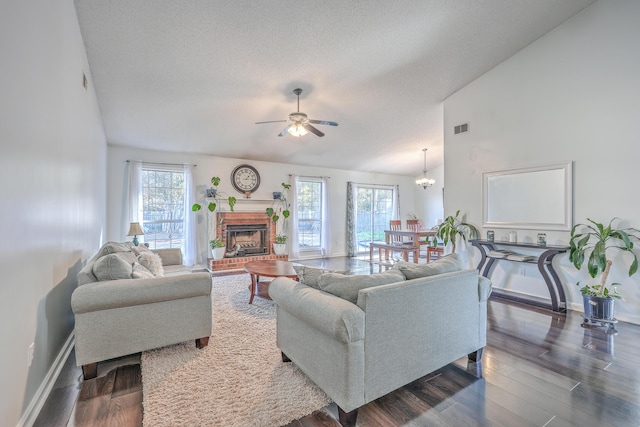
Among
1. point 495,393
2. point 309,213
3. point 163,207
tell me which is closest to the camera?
point 495,393

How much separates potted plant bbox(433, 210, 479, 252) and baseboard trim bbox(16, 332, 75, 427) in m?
5.25

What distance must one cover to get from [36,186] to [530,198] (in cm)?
560

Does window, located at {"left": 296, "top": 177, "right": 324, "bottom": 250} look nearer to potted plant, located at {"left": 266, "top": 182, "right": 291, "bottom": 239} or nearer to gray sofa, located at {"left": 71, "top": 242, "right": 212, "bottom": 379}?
potted plant, located at {"left": 266, "top": 182, "right": 291, "bottom": 239}

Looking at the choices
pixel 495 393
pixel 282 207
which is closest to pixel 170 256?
pixel 282 207

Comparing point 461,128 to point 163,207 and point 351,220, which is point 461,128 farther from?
point 163,207

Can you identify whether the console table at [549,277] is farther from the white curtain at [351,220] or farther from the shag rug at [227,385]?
the white curtain at [351,220]

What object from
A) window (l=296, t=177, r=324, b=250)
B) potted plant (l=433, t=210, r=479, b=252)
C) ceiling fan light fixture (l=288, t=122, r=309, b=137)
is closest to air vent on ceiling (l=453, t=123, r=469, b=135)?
potted plant (l=433, t=210, r=479, b=252)

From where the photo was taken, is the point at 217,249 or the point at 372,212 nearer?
the point at 217,249

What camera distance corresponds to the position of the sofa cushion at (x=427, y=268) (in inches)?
85.7

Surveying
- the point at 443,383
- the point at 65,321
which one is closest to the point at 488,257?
the point at 443,383

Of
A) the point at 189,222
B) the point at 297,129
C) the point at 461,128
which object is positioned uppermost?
the point at 461,128

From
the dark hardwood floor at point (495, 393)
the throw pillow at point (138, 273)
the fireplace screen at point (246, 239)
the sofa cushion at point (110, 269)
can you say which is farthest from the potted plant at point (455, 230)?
the sofa cushion at point (110, 269)

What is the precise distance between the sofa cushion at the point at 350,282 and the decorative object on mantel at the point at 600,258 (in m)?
2.88

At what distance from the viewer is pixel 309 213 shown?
26.2ft
